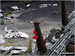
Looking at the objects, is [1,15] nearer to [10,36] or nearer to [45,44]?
[10,36]

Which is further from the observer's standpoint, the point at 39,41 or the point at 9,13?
the point at 9,13

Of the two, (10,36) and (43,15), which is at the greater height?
(43,15)

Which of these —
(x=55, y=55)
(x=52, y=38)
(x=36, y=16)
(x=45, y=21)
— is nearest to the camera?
(x=55, y=55)

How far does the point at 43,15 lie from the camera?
24.3m

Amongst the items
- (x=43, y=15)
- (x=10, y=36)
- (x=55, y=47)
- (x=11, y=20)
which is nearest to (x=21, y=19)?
(x=11, y=20)

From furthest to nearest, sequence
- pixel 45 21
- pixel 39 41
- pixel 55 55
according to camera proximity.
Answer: pixel 45 21
pixel 39 41
pixel 55 55

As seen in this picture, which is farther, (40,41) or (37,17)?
(37,17)

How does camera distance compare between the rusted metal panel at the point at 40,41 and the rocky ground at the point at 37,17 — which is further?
the rocky ground at the point at 37,17

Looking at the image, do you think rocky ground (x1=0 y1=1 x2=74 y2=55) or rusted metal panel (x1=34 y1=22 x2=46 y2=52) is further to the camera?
rocky ground (x1=0 y1=1 x2=74 y2=55)

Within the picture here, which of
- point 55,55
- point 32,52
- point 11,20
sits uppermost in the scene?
point 11,20

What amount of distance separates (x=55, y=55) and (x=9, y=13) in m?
16.7

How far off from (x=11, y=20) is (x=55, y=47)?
13.8 m

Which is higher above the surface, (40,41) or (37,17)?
(37,17)

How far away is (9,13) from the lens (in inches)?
993
